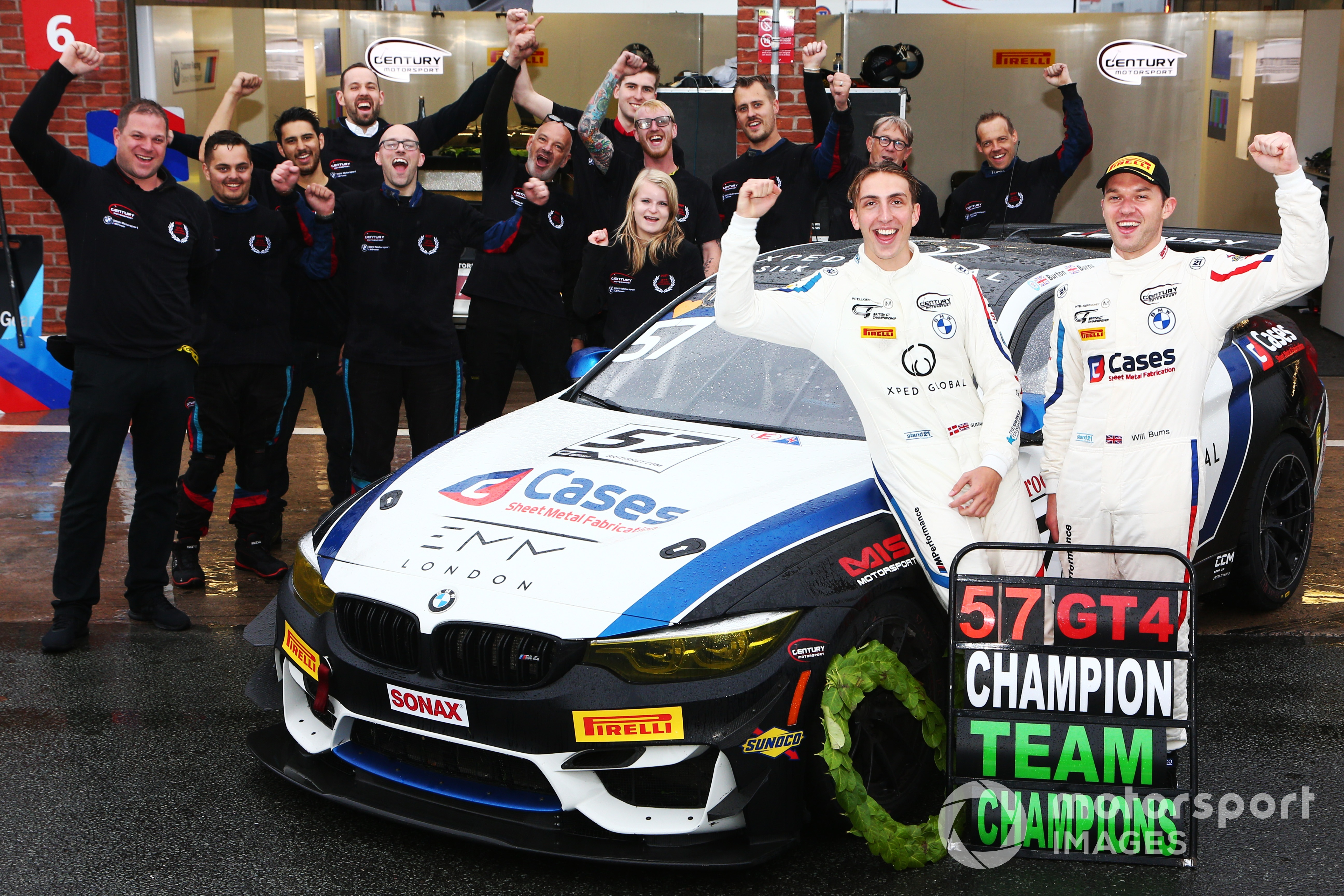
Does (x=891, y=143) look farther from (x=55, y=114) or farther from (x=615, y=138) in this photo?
(x=55, y=114)

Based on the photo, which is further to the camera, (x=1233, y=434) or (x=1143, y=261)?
(x=1233, y=434)

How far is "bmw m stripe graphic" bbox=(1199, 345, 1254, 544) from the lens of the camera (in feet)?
16.3

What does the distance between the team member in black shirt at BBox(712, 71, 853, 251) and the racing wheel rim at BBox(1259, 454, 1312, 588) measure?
3.04 metres

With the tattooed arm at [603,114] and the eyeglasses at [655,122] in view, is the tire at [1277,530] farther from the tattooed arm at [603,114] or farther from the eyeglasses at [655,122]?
the tattooed arm at [603,114]

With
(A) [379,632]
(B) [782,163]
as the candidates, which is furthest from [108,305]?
(B) [782,163]

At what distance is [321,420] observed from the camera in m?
7.26

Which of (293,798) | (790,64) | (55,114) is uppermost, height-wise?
(790,64)

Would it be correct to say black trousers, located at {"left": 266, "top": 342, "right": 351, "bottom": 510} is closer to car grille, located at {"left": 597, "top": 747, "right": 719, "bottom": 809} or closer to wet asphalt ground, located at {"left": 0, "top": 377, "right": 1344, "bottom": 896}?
wet asphalt ground, located at {"left": 0, "top": 377, "right": 1344, "bottom": 896}

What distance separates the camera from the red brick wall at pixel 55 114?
10570 millimetres

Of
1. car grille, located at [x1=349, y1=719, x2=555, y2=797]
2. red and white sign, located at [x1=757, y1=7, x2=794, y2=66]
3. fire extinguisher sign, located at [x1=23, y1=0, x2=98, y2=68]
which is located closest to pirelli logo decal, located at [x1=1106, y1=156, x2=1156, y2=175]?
car grille, located at [x1=349, y1=719, x2=555, y2=797]

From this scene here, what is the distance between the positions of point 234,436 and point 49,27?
236 inches

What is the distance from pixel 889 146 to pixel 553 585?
4.29 m

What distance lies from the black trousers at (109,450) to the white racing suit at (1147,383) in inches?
139

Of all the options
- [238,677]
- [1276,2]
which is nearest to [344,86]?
[238,677]
